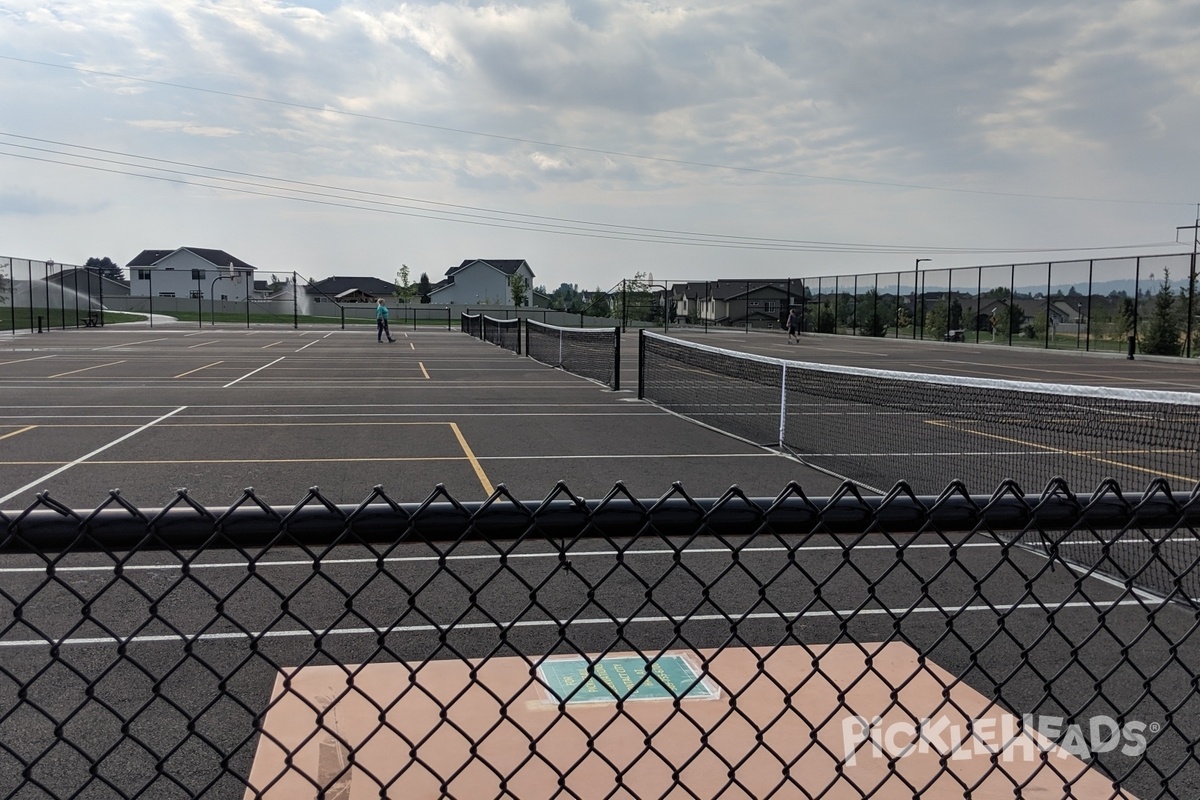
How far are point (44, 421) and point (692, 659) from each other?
14.4m

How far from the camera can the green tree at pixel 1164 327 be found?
40906mm

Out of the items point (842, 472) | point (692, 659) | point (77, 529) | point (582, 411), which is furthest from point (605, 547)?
point (582, 411)

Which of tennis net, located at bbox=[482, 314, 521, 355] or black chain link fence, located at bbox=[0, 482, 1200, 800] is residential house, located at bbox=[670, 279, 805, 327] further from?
black chain link fence, located at bbox=[0, 482, 1200, 800]

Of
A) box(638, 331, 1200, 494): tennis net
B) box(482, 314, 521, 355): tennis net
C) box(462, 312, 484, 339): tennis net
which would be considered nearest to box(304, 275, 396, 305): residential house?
box(462, 312, 484, 339): tennis net

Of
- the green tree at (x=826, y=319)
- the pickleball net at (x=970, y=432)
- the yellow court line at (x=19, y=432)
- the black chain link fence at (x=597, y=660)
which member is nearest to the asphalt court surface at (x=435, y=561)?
the black chain link fence at (x=597, y=660)

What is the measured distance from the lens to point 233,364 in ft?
96.5

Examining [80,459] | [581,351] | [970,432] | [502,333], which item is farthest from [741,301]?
[80,459]

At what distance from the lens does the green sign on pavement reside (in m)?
5.06

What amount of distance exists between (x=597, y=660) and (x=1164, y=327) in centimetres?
4499

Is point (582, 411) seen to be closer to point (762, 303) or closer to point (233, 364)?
point (233, 364)

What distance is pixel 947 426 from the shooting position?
1602 cm
